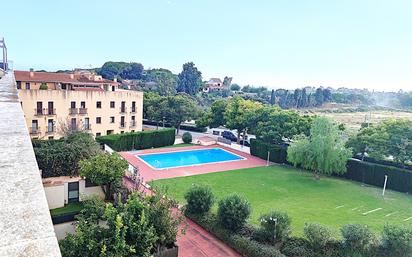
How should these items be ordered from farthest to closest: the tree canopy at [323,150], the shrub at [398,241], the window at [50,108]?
the window at [50,108] → the tree canopy at [323,150] → the shrub at [398,241]

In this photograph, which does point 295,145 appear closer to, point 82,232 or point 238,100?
point 238,100

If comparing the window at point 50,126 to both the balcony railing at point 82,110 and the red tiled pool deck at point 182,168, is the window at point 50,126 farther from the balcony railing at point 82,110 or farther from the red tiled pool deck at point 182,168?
the red tiled pool deck at point 182,168

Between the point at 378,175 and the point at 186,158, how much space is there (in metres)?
17.0

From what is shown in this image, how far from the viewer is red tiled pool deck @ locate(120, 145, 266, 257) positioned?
511 inches

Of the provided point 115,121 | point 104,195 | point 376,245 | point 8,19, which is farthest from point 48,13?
point 376,245

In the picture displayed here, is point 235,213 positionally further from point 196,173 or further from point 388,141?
point 388,141

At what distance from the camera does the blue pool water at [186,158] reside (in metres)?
28.0

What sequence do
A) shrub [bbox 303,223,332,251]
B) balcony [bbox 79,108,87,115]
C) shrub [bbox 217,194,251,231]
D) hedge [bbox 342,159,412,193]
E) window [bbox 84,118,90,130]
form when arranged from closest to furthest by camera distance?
shrub [bbox 303,223,332,251] < shrub [bbox 217,194,251,231] < hedge [bbox 342,159,412,193] < balcony [bbox 79,108,87,115] < window [bbox 84,118,90,130]

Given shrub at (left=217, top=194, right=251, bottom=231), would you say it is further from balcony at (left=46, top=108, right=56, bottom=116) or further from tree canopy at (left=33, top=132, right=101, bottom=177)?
balcony at (left=46, top=108, right=56, bottom=116)

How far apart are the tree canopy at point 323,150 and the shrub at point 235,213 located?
485 inches

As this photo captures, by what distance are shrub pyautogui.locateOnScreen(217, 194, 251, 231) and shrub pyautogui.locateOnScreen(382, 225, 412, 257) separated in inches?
214

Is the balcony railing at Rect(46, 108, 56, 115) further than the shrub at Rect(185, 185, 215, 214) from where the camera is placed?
Yes

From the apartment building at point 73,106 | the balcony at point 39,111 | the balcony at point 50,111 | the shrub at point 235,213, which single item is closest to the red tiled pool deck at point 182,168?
the apartment building at point 73,106

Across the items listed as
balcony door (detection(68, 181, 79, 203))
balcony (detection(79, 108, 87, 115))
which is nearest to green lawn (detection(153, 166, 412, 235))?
balcony door (detection(68, 181, 79, 203))
